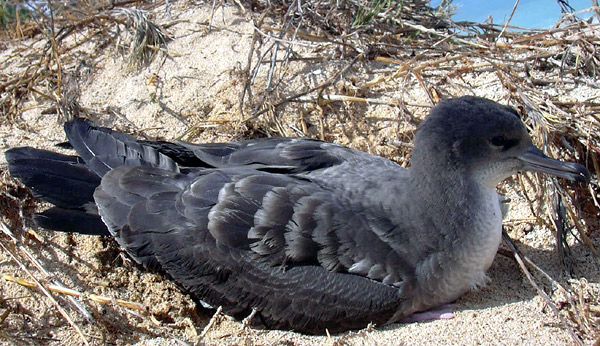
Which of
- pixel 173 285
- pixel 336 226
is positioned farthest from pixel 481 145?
pixel 173 285

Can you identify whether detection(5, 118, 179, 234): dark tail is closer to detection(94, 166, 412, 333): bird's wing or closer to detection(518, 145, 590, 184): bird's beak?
detection(94, 166, 412, 333): bird's wing

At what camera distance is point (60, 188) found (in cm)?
383

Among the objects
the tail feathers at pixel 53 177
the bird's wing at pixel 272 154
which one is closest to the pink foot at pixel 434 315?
the bird's wing at pixel 272 154

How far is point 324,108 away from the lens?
509 centimetres

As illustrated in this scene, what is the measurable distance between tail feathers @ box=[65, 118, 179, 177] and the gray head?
5.06 ft

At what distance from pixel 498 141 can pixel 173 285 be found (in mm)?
2082

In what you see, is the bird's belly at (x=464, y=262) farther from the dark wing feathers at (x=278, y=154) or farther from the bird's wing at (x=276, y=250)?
the dark wing feathers at (x=278, y=154)

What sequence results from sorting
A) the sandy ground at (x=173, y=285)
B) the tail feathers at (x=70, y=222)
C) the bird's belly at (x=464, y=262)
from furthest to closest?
the tail feathers at (x=70, y=222) → the bird's belly at (x=464, y=262) → the sandy ground at (x=173, y=285)

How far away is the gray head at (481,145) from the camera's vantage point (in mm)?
3371

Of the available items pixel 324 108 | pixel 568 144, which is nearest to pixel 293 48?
pixel 324 108

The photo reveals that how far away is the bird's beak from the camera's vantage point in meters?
3.32

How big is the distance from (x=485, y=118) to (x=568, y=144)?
1217 mm

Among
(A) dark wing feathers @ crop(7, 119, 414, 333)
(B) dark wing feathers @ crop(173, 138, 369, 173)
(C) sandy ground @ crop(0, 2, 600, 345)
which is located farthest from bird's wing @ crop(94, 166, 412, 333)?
(B) dark wing feathers @ crop(173, 138, 369, 173)

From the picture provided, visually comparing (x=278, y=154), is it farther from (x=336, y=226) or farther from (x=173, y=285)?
(x=173, y=285)
